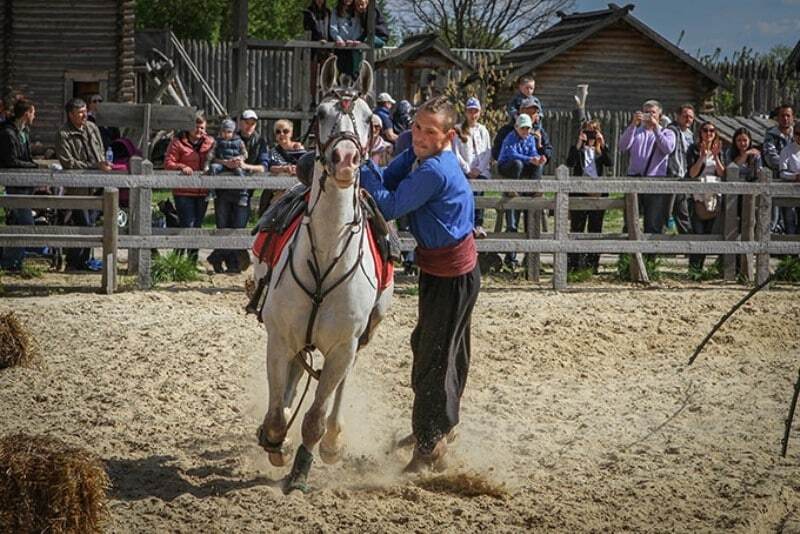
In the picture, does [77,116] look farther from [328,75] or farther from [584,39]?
[584,39]

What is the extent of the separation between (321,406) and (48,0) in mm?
26371

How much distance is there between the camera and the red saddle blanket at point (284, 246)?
7.10m

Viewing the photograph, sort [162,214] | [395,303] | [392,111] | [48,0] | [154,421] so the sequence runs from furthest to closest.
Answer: [48,0], [392,111], [162,214], [395,303], [154,421]

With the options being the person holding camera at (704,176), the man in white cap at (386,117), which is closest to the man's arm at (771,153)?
the person holding camera at (704,176)

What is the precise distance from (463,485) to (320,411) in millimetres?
965

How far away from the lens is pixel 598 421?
9062 mm

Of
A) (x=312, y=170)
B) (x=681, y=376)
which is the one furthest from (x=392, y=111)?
(x=312, y=170)

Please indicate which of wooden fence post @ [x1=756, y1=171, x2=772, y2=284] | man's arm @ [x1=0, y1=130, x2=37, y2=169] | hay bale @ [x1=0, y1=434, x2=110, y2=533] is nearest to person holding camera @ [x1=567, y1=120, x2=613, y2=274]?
wooden fence post @ [x1=756, y1=171, x2=772, y2=284]

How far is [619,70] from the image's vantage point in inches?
1362

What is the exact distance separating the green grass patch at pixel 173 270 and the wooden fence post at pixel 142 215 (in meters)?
0.38

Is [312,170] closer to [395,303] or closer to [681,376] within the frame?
[681,376]

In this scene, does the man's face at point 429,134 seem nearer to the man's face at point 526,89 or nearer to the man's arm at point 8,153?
the man's arm at point 8,153

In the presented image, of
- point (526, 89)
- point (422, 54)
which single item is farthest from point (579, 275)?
point (422, 54)

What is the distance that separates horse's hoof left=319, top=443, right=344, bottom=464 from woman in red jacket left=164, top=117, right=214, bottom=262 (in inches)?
298
